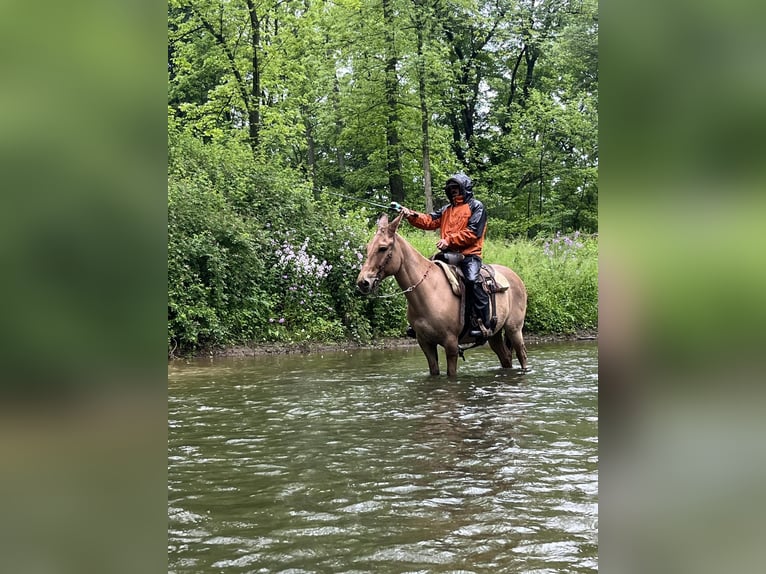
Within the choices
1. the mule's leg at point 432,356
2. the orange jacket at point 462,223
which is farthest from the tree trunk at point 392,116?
the mule's leg at point 432,356

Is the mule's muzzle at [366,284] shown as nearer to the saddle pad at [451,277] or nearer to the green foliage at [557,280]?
the saddle pad at [451,277]

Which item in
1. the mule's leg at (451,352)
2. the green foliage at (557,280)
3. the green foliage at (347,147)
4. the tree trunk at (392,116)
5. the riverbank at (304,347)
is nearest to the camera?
the mule's leg at (451,352)

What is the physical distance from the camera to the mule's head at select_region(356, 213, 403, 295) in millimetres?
8286

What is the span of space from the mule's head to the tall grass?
29.5 feet

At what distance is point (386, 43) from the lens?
76.0 ft

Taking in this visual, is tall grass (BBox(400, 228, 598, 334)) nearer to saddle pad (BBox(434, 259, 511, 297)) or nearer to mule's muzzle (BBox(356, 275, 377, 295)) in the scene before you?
saddle pad (BBox(434, 259, 511, 297))

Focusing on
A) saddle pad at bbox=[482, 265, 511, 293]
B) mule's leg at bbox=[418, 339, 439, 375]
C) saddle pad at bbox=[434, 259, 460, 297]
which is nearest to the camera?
saddle pad at bbox=[434, 259, 460, 297]

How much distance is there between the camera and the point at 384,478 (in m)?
4.14

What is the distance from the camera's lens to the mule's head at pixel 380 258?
8286 mm

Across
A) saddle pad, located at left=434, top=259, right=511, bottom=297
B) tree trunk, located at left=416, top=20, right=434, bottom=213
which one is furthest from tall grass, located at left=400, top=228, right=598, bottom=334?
saddle pad, located at left=434, top=259, right=511, bottom=297

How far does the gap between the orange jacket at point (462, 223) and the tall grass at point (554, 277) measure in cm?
796
